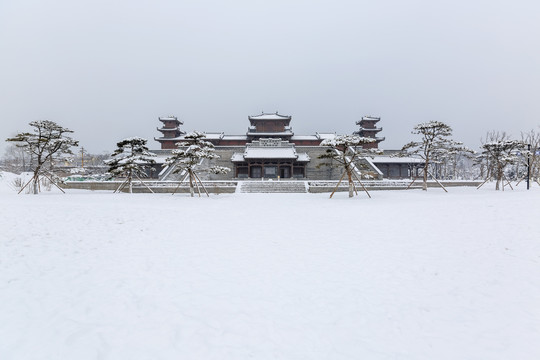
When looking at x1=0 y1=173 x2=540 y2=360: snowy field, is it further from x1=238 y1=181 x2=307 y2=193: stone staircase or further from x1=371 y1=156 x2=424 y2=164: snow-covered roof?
x1=371 y1=156 x2=424 y2=164: snow-covered roof

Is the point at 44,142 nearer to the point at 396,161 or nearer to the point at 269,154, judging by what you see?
the point at 269,154

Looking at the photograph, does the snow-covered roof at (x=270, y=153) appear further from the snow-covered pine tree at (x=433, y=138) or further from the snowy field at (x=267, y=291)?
the snowy field at (x=267, y=291)

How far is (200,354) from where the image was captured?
334 centimetres

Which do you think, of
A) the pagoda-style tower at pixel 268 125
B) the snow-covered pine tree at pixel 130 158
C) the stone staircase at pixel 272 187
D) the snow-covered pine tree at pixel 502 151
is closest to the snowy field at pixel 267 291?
the snow-covered pine tree at pixel 130 158

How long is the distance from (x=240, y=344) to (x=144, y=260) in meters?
3.68

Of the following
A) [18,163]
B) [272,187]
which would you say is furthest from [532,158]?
[18,163]

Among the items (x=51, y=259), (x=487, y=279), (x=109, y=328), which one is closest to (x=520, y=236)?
(x=487, y=279)

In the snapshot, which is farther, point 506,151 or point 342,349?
point 506,151

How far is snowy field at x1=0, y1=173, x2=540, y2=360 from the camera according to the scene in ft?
11.6

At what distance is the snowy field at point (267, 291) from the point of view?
3533 mm

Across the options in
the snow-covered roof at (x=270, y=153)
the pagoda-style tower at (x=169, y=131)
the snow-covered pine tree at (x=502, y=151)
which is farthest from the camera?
the pagoda-style tower at (x=169, y=131)

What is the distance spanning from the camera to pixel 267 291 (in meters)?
4.91

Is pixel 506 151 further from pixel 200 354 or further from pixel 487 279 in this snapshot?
pixel 200 354

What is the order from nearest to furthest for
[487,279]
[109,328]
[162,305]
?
1. [109,328]
2. [162,305]
3. [487,279]
